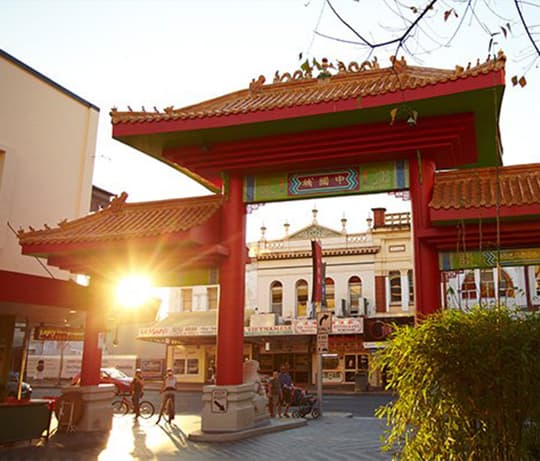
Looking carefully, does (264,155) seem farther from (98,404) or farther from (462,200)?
(98,404)

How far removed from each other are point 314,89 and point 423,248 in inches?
183

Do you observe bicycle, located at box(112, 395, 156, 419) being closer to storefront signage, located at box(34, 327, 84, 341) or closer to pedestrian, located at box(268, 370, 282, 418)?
storefront signage, located at box(34, 327, 84, 341)

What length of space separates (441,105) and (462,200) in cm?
184

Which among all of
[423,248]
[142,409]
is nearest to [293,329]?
[142,409]

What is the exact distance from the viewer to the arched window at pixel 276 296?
37.6 meters

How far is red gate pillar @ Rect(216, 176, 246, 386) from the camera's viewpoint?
1223 cm

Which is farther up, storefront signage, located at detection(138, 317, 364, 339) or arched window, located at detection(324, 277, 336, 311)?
arched window, located at detection(324, 277, 336, 311)

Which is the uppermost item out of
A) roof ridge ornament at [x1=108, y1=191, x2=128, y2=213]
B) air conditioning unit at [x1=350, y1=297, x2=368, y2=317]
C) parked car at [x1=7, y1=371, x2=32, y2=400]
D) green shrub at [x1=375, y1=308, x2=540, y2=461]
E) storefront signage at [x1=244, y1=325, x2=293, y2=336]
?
roof ridge ornament at [x1=108, y1=191, x2=128, y2=213]

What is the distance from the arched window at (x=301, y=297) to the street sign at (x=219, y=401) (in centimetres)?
2494

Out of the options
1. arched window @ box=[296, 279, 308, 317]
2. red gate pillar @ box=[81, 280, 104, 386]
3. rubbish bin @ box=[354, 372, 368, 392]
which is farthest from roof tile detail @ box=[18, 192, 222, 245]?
arched window @ box=[296, 279, 308, 317]

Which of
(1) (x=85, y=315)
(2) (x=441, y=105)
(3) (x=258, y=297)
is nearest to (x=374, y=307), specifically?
(3) (x=258, y=297)

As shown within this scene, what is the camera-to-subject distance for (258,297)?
38.2 metres

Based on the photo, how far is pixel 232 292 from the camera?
41.1ft

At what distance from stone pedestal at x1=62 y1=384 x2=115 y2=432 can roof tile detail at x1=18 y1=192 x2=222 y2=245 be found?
3618 mm
